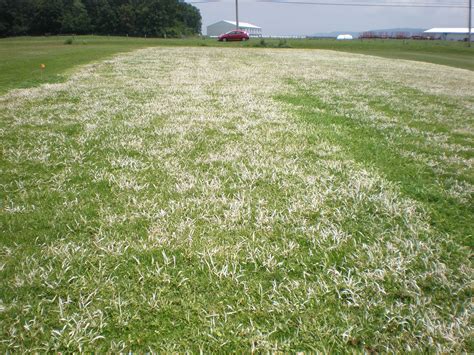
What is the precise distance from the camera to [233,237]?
4441mm

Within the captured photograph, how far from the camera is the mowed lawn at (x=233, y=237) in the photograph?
2963 mm

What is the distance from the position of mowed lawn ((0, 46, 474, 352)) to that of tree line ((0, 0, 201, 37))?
131820 millimetres

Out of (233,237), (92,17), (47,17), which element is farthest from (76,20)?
(233,237)

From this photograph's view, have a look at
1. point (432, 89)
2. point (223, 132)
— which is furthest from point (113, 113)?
point (432, 89)

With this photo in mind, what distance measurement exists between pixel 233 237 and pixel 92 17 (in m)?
177

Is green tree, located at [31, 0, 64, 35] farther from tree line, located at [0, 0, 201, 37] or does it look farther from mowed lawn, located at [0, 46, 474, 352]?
mowed lawn, located at [0, 46, 474, 352]

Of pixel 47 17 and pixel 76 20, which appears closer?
pixel 76 20

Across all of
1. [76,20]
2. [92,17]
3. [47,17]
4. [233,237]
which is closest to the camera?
[233,237]

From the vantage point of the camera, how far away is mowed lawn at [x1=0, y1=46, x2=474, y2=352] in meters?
2.96

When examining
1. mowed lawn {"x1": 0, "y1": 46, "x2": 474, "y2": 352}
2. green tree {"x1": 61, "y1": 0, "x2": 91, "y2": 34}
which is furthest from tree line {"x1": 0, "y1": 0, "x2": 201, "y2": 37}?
mowed lawn {"x1": 0, "y1": 46, "x2": 474, "y2": 352}

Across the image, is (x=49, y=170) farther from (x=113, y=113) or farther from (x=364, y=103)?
(x=364, y=103)

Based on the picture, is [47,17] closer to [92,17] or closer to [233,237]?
[92,17]

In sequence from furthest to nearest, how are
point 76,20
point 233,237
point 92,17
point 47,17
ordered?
point 92,17
point 47,17
point 76,20
point 233,237

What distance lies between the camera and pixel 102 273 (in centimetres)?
366
